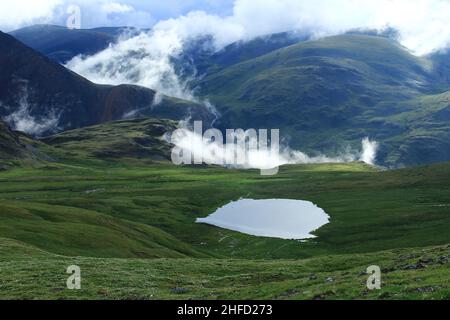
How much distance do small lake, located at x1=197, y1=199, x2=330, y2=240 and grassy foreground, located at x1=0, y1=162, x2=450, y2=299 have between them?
480 centimetres

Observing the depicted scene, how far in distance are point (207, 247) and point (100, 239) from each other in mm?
44556

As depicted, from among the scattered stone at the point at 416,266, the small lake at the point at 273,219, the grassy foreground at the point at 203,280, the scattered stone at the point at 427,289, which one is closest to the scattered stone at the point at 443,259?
the grassy foreground at the point at 203,280

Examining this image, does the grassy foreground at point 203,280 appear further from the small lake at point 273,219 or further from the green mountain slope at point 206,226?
the small lake at point 273,219

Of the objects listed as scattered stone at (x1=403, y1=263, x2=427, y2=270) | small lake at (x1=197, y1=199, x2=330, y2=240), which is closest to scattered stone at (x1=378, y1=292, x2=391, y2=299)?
scattered stone at (x1=403, y1=263, x2=427, y2=270)

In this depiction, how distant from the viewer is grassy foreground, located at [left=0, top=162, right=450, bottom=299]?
1710 inches

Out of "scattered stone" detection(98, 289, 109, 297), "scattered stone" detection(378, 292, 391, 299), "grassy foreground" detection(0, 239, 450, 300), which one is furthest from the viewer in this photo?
"scattered stone" detection(98, 289, 109, 297)

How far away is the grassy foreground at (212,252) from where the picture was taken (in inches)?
1710

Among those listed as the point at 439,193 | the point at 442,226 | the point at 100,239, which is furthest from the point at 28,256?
the point at 439,193

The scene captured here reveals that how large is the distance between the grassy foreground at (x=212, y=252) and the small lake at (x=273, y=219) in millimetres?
4798

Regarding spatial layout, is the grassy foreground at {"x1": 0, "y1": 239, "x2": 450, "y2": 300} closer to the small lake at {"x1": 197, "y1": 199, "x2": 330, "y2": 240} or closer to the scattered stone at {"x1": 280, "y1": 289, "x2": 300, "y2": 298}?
the scattered stone at {"x1": 280, "y1": 289, "x2": 300, "y2": 298}
